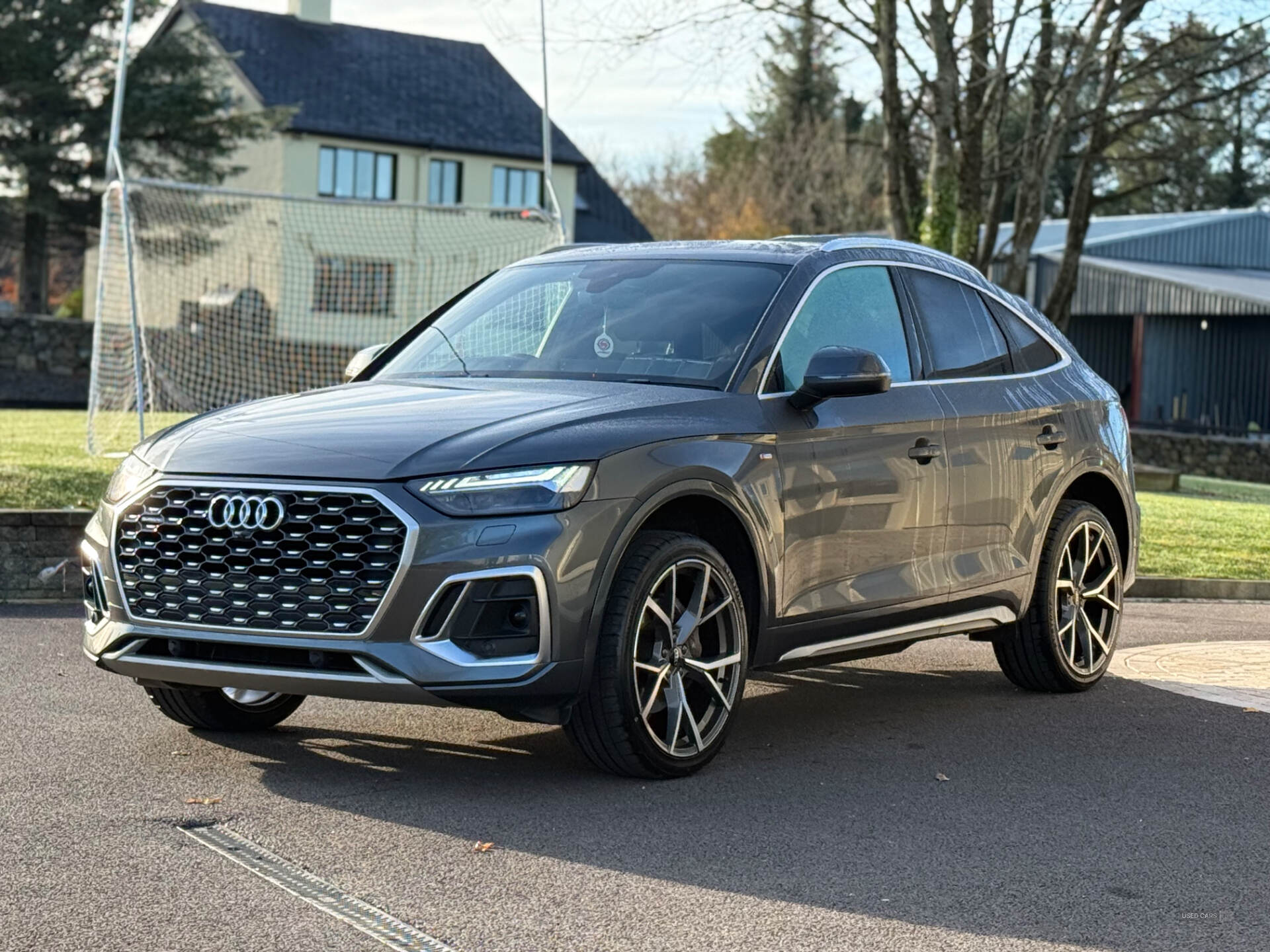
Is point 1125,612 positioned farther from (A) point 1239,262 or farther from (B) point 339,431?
(A) point 1239,262

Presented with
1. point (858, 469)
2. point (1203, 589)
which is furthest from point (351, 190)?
point (858, 469)

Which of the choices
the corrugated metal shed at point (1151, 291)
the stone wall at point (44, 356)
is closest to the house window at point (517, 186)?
the corrugated metal shed at point (1151, 291)

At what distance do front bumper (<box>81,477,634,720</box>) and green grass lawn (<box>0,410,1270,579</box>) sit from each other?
7.11 m

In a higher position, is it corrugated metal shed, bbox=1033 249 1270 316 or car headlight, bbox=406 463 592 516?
corrugated metal shed, bbox=1033 249 1270 316

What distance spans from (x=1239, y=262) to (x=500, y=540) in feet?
161

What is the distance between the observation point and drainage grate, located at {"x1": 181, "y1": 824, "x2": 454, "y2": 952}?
14.0 feet

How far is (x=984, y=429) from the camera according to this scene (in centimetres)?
744

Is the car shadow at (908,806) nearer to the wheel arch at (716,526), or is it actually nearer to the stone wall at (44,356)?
the wheel arch at (716,526)

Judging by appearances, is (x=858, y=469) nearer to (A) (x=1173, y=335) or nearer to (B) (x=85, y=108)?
(A) (x=1173, y=335)

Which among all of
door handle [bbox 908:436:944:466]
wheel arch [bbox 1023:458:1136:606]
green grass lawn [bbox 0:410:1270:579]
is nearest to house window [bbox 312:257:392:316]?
green grass lawn [bbox 0:410:1270:579]

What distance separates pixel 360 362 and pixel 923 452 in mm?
2335

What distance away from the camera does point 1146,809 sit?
5.91 metres

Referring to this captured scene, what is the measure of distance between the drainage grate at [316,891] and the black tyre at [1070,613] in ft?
13.2

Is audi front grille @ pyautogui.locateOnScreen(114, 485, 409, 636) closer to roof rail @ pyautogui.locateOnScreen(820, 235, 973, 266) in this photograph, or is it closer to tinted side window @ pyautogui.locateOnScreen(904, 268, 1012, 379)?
roof rail @ pyautogui.locateOnScreen(820, 235, 973, 266)
